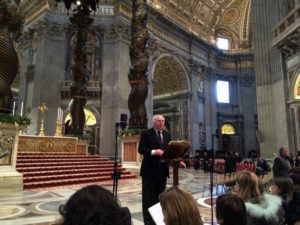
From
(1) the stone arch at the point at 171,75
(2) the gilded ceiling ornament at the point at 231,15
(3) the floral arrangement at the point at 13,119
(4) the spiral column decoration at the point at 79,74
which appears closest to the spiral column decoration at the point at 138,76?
(4) the spiral column decoration at the point at 79,74

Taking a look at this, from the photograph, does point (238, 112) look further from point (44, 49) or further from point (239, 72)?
point (44, 49)

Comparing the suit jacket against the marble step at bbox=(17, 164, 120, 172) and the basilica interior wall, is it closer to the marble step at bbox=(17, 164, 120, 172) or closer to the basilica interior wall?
the marble step at bbox=(17, 164, 120, 172)

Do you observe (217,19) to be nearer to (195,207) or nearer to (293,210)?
(293,210)

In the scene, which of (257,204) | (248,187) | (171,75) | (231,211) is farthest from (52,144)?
(171,75)

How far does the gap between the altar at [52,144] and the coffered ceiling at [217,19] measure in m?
15.9

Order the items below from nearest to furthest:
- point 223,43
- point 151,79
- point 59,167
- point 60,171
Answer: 1. point 60,171
2. point 59,167
3. point 151,79
4. point 223,43

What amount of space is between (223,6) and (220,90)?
8.72 m

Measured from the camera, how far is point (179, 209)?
56.9 inches

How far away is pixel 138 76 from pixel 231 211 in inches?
343

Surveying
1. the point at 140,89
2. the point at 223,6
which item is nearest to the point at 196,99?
the point at 223,6

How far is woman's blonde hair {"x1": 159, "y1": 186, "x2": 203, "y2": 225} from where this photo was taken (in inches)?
56.0

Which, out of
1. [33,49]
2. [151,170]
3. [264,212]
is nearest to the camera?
[264,212]

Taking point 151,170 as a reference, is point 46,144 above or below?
above

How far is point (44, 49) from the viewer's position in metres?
17.2
